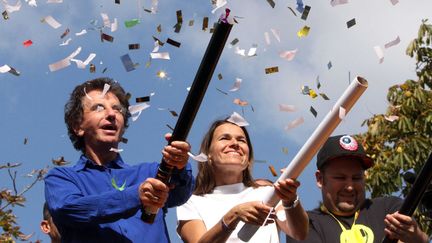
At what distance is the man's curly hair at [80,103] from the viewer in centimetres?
483

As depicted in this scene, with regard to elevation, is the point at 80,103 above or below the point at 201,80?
below

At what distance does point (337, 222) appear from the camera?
5.19 metres

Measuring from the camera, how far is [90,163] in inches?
178

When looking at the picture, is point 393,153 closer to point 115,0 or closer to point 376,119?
point 376,119

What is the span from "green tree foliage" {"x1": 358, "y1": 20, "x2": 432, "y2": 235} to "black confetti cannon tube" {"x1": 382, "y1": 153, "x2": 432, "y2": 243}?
16.7 ft

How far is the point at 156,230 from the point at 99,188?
1.28ft

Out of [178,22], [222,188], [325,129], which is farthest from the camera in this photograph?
[222,188]

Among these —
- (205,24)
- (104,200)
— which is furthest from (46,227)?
(205,24)

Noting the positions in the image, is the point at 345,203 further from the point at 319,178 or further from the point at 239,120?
the point at 239,120

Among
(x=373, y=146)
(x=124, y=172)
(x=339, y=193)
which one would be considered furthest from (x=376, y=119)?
(x=124, y=172)

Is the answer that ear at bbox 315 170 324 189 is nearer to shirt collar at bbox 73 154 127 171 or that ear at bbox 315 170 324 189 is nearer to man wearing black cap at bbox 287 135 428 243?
man wearing black cap at bbox 287 135 428 243

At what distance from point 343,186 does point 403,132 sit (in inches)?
183

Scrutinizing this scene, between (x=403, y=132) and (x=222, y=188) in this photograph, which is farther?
(x=403, y=132)

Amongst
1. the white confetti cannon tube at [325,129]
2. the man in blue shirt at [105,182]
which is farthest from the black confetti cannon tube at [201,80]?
the white confetti cannon tube at [325,129]
